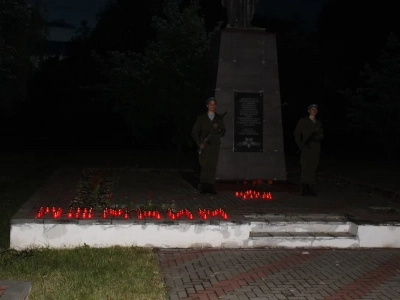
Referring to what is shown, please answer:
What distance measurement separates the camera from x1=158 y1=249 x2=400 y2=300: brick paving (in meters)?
5.83

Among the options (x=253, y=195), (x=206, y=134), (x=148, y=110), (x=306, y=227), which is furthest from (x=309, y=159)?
(x=148, y=110)

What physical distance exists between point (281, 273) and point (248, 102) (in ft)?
21.4

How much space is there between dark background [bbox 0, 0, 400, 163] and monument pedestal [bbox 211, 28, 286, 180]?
8.60m

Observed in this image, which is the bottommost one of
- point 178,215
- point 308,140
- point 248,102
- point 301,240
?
point 301,240

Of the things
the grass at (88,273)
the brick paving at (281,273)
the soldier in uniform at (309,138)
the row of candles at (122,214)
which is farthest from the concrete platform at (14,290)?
the soldier in uniform at (309,138)

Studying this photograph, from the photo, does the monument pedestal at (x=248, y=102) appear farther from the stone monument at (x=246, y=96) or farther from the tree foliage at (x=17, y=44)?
the tree foliage at (x=17, y=44)

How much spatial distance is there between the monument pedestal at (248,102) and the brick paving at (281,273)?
202 inches

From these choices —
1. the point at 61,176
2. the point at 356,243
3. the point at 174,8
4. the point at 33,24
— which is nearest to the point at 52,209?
the point at 356,243

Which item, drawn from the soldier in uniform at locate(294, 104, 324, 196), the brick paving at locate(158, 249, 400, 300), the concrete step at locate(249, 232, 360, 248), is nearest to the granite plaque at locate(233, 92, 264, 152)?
the soldier in uniform at locate(294, 104, 324, 196)

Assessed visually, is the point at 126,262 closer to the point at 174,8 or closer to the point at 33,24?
the point at 174,8

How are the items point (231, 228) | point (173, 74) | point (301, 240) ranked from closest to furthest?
point (231, 228), point (301, 240), point (173, 74)

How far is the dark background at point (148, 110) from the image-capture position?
2439cm

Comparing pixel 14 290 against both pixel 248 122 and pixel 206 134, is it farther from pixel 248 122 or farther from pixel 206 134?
pixel 248 122

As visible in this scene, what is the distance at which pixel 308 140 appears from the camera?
430 inches
